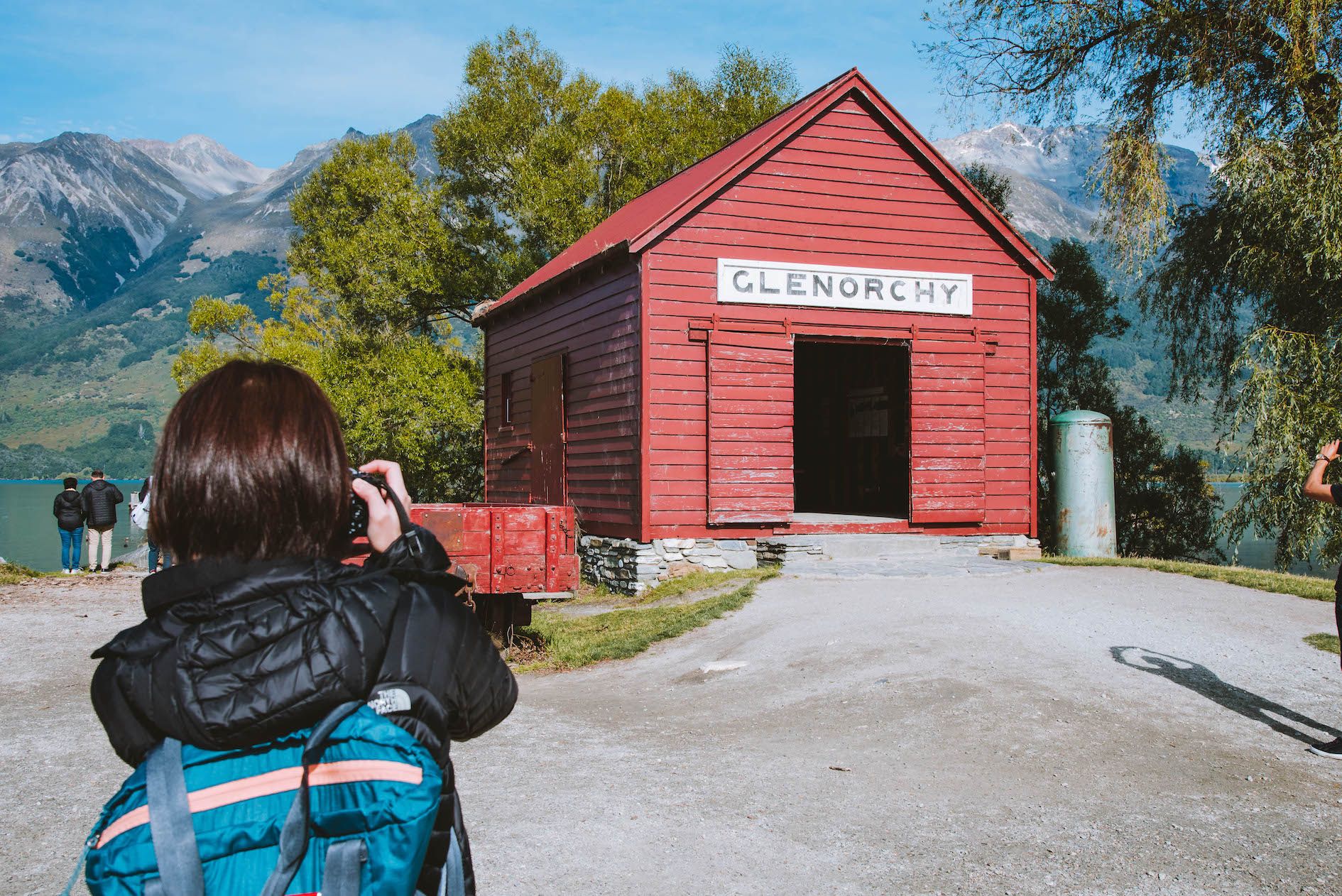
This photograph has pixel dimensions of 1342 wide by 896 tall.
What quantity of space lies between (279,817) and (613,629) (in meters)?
9.68

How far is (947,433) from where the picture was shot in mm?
14883

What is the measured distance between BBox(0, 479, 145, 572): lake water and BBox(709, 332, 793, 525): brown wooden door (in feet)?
33.2

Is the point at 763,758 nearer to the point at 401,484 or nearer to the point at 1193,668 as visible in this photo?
the point at 1193,668

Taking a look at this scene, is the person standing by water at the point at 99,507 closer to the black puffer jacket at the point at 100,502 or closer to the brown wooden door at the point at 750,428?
the black puffer jacket at the point at 100,502

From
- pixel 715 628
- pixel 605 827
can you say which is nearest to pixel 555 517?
pixel 715 628

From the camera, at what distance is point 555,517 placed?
9.52m

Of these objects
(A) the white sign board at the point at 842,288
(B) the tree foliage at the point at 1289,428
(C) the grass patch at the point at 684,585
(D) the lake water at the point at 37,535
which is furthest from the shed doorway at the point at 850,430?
(D) the lake water at the point at 37,535

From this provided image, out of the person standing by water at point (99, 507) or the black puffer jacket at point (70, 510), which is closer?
the person standing by water at point (99, 507)

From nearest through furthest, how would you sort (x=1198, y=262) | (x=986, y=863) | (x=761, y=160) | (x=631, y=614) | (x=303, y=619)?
1. (x=303, y=619)
2. (x=986, y=863)
3. (x=631, y=614)
4. (x=761, y=160)
5. (x=1198, y=262)

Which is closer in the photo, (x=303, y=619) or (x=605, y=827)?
(x=303, y=619)

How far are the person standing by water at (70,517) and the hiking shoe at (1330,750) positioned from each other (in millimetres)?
18975

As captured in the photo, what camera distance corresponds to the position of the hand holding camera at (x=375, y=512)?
1995 mm

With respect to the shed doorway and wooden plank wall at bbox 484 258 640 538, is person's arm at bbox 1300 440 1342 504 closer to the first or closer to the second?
wooden plank wall at bbox 484 258 640 538

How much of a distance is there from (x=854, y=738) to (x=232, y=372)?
5.23m
